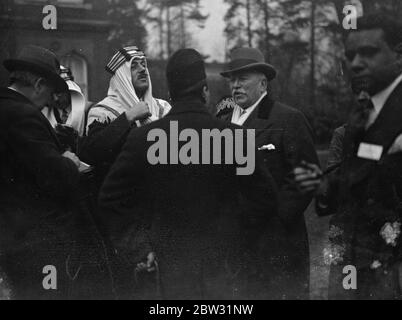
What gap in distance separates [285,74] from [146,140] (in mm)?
1088

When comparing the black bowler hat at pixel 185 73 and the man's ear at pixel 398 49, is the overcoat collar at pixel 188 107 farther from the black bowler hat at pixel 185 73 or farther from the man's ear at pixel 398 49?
the man's ear at pixel 398 49

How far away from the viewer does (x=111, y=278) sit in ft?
13.1

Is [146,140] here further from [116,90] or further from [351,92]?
[351,92]

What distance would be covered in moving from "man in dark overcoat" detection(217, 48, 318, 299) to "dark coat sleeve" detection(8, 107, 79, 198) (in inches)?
41.0

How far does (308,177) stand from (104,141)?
4.37ft

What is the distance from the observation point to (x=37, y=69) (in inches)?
150

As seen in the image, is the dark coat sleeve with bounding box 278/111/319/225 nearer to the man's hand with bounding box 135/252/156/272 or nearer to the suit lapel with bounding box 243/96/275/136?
the suit lapel with bounding box 243/96/275/136

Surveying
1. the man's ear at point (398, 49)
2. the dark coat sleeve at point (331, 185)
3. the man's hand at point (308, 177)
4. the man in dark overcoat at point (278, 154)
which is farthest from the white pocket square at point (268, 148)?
the man's ear at point (398, 49)

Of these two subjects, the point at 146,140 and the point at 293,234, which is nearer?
the point at 146,140

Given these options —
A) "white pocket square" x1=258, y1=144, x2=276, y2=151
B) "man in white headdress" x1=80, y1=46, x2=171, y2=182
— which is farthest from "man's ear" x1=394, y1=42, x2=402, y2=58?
"man in white headdress" x1=80, y1=46, x2=171, y2=182

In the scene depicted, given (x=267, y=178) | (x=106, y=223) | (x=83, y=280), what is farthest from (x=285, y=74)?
(x=83, y=280)

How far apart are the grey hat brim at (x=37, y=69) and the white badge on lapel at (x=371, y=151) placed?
1.97 metres

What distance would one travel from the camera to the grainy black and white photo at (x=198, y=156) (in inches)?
150

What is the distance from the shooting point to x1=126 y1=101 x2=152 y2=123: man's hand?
3.90 m
